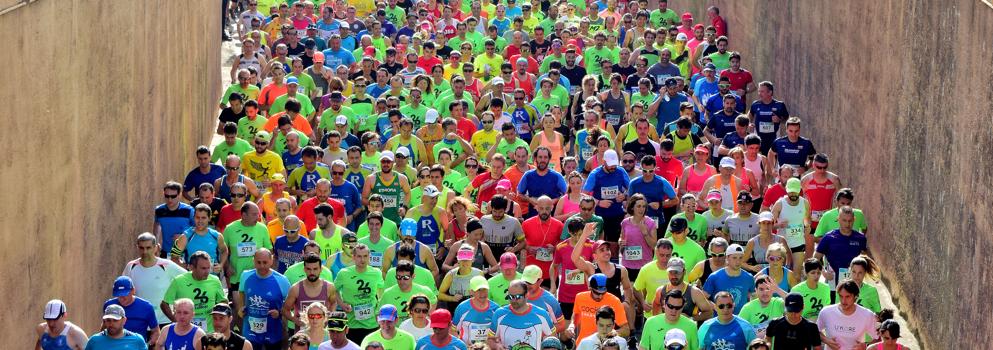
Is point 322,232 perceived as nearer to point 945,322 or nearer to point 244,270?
point 244,270

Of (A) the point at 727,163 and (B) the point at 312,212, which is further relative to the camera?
(A) the point at 727,163

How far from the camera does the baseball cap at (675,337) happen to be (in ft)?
46.7

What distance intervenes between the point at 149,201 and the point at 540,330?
21.7 ft

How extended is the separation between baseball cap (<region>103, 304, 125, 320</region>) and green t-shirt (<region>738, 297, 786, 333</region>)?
17.0 feet

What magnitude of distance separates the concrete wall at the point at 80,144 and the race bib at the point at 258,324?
1.62 meters

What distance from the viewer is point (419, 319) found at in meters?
15.2

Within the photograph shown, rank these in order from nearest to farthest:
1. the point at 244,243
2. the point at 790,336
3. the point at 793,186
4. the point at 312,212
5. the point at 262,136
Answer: the point at 790,336 → the point at 244,243 → the point at 793,186 → the point at 312,212 → the point at 262,136

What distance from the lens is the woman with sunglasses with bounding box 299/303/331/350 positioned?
1495 centimetres

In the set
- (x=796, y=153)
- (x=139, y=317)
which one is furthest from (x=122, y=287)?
(x=796, y=153)

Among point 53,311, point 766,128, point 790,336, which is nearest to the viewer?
point 53,311

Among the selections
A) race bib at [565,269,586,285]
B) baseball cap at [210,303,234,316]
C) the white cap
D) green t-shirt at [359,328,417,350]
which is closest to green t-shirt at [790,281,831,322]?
race bib at [565,269,586,285]

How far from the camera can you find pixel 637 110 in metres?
22.1

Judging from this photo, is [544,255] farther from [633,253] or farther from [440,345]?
[440,345]

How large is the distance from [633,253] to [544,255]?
0.91 metres
